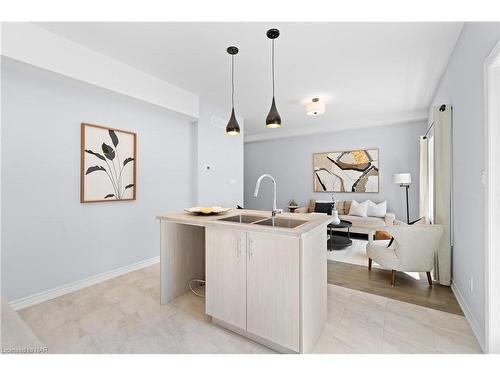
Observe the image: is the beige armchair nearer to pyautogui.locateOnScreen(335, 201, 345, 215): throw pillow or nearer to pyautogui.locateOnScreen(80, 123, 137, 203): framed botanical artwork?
pyautogui.locateOnScreen(335, 201, 345, 215): throw pillow

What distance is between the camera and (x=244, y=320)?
1670 mm

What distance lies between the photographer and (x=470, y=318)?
1.86 m

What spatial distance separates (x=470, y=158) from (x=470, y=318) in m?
1.32

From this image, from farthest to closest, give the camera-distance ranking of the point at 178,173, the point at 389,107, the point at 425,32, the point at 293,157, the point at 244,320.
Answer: the point at 293,157
the point at 389,107
the point at 178,173
the point at 425,32
the point at 244,320

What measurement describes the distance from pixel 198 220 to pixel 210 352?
931 mm

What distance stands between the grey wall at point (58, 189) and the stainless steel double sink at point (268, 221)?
1.79m

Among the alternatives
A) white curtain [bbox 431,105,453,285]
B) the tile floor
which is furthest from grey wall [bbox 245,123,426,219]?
the tile floor

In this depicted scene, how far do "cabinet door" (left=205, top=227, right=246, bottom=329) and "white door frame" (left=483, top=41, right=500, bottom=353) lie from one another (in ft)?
5.32

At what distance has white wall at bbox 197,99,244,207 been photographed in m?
3.87

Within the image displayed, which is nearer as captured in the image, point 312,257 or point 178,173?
point 312,257

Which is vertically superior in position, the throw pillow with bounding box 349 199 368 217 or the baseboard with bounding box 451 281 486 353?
the throw pillow with bounding box 349 199 368 217

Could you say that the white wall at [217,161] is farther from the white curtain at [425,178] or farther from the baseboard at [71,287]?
the white curtain at [425,178]
